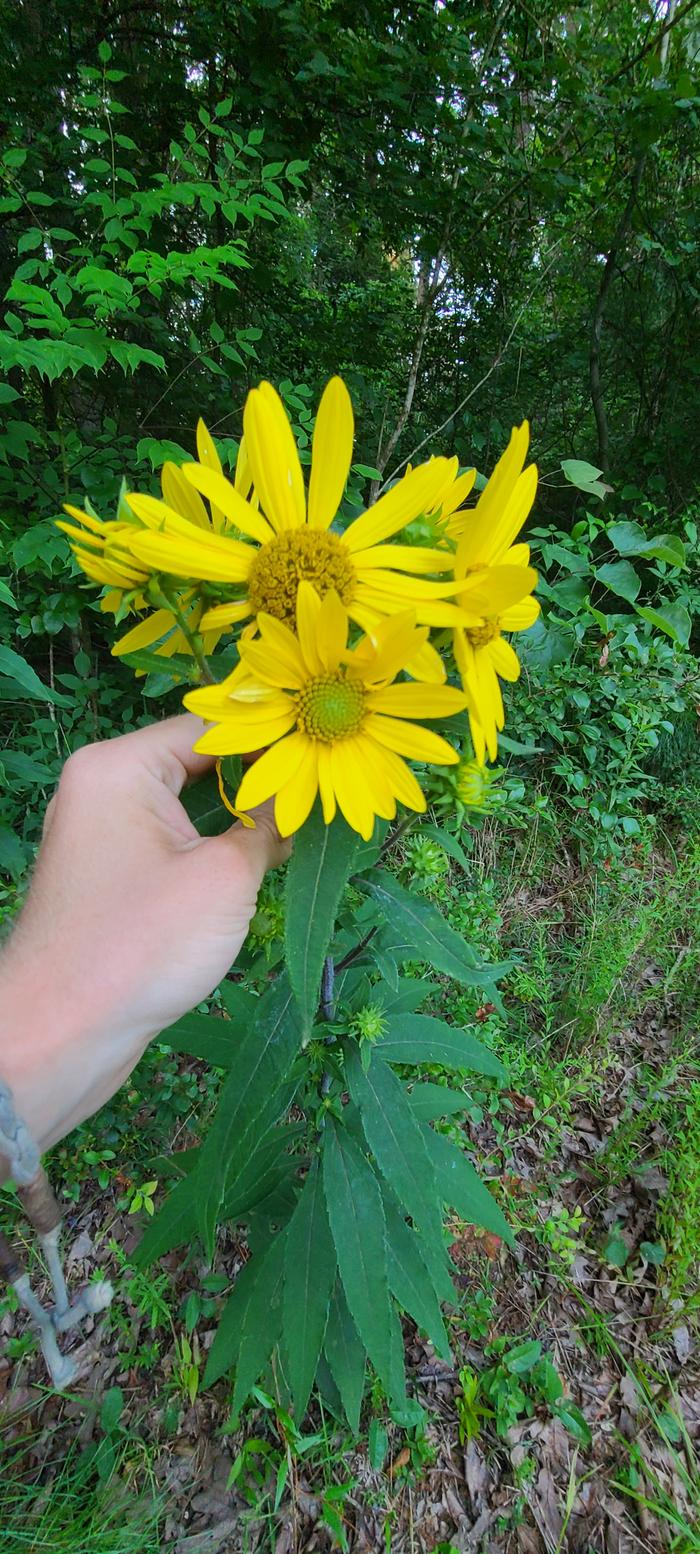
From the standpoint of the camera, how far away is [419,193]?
3.11 meters

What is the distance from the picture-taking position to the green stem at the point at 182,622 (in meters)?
0.72

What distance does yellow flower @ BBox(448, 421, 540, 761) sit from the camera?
0.69 meters

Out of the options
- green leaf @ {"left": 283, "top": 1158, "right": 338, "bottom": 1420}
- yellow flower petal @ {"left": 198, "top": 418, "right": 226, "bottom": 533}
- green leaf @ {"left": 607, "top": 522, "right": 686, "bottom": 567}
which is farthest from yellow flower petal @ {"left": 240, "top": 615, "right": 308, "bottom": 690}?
green leaf @ {"left": 607, "top": 522, "right": 686, "bottom": 567}

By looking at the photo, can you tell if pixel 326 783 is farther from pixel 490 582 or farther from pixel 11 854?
pixel 11 854

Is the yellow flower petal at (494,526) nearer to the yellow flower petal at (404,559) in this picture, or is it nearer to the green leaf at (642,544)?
the yellow flower petal at (404,559)

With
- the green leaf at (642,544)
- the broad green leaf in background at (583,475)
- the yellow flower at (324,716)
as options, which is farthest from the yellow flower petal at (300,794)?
the green leaf at (642,544)

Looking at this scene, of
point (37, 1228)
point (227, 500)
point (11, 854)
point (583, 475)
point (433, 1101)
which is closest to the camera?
point (227, 500)

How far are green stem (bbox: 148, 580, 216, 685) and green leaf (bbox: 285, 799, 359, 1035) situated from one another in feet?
0.70

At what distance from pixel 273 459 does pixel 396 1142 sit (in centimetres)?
108

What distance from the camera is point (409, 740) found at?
0.73 metres

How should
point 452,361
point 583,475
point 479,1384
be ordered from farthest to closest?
point 452,361
point 583,475
point 479,1384

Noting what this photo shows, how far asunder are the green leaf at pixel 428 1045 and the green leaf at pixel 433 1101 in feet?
0.68

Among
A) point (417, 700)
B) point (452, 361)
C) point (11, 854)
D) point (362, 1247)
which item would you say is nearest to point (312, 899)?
point (417, 700)

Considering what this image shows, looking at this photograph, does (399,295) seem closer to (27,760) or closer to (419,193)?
→ (419,193)
